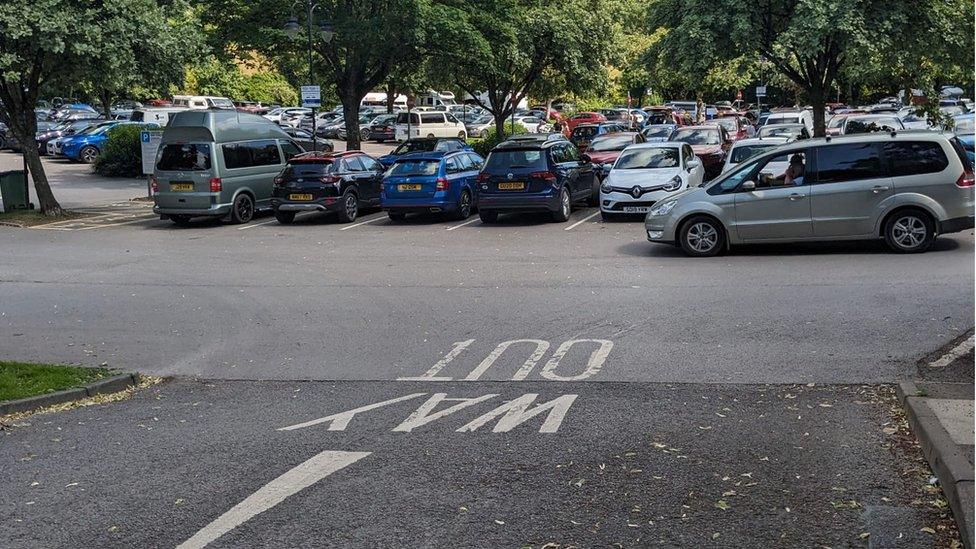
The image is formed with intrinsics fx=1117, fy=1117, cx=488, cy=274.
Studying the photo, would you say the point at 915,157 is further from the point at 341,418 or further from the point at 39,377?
the point at 39,377

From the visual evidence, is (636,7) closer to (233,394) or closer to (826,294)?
(826,294)

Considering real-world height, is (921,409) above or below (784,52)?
below

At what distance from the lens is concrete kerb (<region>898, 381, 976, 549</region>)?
5.44 metres

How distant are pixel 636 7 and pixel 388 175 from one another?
4837cm

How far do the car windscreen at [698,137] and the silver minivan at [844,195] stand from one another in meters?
12.7

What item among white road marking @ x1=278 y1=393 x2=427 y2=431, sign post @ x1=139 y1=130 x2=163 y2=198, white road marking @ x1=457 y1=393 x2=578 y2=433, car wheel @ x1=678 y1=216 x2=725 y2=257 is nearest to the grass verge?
white road marking @ x1=278 y1=393 x2=427 y2=431

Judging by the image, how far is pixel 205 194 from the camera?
2414 cm

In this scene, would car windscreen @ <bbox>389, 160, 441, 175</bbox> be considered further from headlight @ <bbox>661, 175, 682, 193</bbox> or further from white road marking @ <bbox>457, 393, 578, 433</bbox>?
white road marking @ <bbox>457, 393, 578, 433</bbox>

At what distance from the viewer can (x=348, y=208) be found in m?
24.7

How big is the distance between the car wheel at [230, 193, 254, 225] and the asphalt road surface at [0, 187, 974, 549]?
6.55m

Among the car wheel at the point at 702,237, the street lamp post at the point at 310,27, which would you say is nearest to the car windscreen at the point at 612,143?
the street lamp post at the point at 310,27

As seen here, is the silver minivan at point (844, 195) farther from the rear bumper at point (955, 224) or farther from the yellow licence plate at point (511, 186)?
the yellow licence plate at point (511, 186)

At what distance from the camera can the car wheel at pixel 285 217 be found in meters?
24.8

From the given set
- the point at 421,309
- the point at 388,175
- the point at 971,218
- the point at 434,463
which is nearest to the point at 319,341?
the point at 421,309
